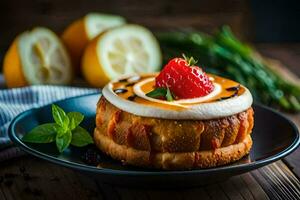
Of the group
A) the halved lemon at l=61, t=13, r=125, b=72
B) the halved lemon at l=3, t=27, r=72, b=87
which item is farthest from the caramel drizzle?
the halved lemon at l=61, t=13, r=125, b=72

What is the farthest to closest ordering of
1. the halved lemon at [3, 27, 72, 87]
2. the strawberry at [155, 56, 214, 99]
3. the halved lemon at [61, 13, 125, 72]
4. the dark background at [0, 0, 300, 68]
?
1. the dark background at [0, 0, 300, 68]
2. the halved lemon at [61, 13, 125, 72]
3. the halved lemon at [3, 27, 72, 87]
4. the strawberry at [155, 56, 214, 99]

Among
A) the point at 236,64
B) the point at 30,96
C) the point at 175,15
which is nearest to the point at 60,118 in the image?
the point at 30,96

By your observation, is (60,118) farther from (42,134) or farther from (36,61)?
(36,61)

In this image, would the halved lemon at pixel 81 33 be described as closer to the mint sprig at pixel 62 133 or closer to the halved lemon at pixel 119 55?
the halved lemon at pixel 119 55

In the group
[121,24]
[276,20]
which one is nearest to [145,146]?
[121,24]

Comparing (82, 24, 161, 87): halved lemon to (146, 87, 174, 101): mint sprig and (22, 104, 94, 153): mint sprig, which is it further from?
(146, 87, 174, 101): mint sprig

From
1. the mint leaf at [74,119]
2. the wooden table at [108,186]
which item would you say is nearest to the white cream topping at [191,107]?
the mint leaf at [74,119]

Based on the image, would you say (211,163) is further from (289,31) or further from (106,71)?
(289,31)
